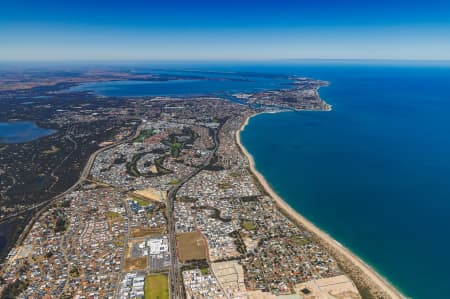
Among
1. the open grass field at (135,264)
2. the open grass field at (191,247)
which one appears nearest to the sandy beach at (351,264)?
the open grass field at (191,247)

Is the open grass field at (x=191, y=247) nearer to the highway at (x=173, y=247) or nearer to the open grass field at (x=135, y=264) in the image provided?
the highway at (x=173, y=247)

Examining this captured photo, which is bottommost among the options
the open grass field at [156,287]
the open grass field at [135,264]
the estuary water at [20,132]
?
the open grass field at [156,287]

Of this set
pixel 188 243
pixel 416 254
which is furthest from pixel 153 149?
pixel 416 254

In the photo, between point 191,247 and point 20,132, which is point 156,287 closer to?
point 191,247

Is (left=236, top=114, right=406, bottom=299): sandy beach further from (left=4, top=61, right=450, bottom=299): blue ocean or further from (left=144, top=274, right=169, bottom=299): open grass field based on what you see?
(left=144, top=274, right=169, bottom=299): open grass field

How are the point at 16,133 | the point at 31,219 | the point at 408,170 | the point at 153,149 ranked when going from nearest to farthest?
the point at 31,219 → the point at 408,170 → the point at 153,149 → the point at 16,133

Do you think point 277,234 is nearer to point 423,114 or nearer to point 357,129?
point 357,129
